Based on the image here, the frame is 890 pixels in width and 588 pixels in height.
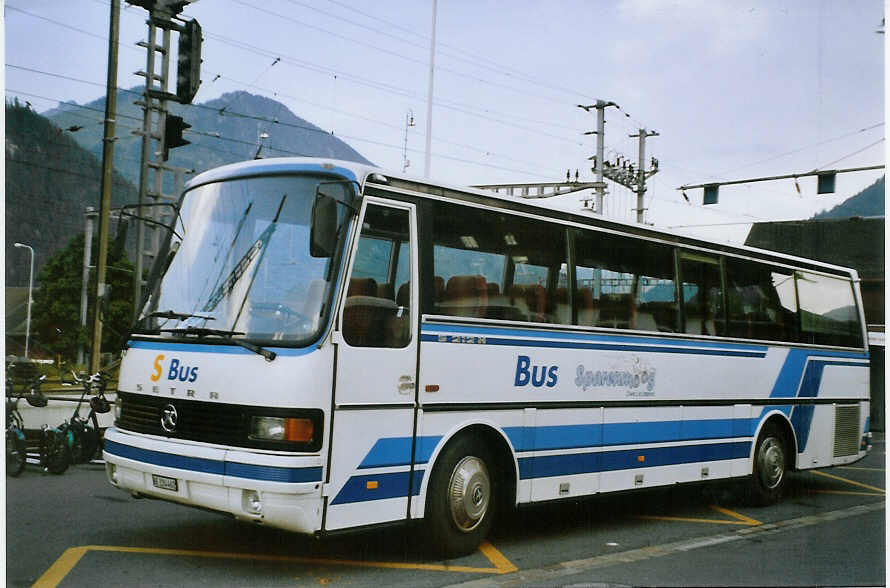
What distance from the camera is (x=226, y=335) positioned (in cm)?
708

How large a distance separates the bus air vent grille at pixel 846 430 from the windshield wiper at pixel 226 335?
9451 millimetres

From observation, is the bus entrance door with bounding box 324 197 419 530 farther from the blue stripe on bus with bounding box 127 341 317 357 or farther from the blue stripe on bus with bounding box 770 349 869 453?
the blue stripe on bus with bounding box 770 349 869 453

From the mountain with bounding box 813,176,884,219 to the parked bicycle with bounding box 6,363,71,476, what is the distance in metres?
11.4

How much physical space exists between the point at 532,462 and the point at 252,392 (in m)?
2.94

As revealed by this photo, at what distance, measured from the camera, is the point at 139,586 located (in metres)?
6.61

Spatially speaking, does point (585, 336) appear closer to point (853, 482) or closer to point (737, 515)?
point (737, 515)

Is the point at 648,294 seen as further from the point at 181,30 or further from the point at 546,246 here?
the point at 181,30

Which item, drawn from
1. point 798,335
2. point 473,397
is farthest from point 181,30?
point 798,335

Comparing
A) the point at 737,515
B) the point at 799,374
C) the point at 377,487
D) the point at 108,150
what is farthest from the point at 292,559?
the point at 108,150

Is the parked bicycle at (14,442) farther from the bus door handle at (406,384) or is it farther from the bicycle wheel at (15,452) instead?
the bus door handle at (406,384)

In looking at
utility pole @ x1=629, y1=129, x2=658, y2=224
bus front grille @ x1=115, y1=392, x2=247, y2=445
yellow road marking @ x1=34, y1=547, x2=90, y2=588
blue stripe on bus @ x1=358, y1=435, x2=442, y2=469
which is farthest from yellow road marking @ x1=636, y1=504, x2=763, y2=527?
utility pole @ x1=629, y1=129, x2=658, y2=224

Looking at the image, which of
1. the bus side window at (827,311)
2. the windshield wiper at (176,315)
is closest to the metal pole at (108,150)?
the windshield wiper at (176,315)

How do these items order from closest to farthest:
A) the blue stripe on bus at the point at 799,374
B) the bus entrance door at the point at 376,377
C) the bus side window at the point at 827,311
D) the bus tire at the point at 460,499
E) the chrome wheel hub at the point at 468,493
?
the bus entrance door at the point at 376,377 → the bus tire at the point at 460,499 → the chrome wheel hub at the point at 468,493 → the blue stripe on bus at the point at 799,374 → the bus side window at the point at 827,311

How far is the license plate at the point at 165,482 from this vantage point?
23.2 ft
